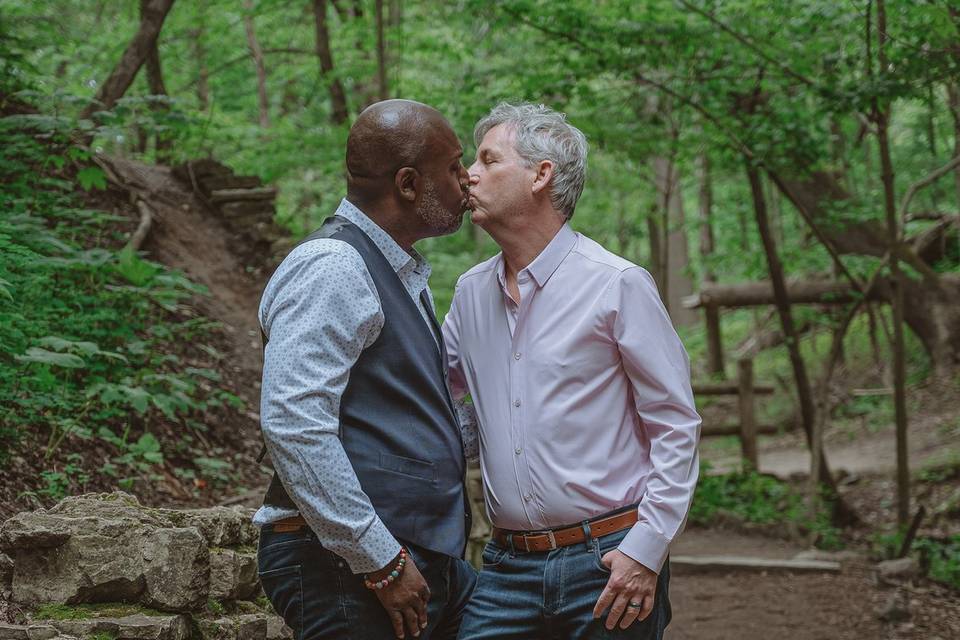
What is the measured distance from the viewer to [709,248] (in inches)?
692

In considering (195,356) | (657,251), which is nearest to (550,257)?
(195,356)

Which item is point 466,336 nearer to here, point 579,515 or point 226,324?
Answer: point 579,515

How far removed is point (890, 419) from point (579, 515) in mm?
13930

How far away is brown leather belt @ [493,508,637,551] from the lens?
7.50ft

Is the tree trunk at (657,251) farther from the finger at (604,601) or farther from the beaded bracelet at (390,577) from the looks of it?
the beaded bracelet at (390,577)

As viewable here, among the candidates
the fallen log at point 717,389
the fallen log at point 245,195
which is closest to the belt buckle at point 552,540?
the fallen log at point 245,195

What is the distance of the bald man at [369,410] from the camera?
1894mm

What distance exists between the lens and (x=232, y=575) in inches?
117

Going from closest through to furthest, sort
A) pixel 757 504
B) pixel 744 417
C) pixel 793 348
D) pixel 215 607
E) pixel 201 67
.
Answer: pixel 215 607, pixel 793 348, pixel 757 504, pixel 744 417, pixel 201 67

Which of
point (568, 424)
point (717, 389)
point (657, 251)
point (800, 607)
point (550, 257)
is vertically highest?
point (550, 257)

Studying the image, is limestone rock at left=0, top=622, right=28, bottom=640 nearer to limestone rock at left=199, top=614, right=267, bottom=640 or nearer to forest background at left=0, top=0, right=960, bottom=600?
limestone rock at left=199, top=614, right=267, bottom=640

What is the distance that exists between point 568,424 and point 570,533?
0.27 metres

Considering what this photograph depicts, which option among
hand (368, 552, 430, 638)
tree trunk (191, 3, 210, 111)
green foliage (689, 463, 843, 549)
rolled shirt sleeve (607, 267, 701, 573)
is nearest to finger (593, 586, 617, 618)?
rolled shirt sleeve (607, 267, 701, 573)

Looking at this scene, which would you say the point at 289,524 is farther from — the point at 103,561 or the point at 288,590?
the point at 103,561
